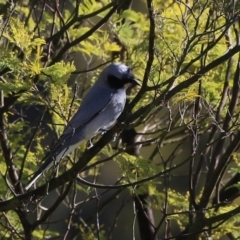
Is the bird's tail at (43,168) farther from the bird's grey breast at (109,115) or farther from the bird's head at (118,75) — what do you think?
the bird's head at (118,75)

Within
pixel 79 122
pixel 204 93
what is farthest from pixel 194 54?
pixel 79 122

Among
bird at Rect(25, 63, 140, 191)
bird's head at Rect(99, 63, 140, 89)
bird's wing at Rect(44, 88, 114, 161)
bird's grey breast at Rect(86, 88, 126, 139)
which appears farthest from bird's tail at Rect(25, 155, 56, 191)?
bird's head at Rect(99, 63, 140, 89)

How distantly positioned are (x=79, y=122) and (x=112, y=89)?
0.37 m

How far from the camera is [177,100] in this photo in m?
3.25

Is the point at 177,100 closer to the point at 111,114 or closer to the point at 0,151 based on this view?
the point at 111,114

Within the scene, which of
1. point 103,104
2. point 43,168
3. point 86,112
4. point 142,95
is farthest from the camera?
point 103,104

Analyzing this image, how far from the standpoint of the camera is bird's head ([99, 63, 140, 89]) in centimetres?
411

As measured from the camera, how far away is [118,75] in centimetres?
414

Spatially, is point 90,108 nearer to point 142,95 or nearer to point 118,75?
point 118,75

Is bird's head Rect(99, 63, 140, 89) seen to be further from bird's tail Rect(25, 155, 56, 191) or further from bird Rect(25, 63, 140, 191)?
bird's tail Rect(25, 155, 56, 191)

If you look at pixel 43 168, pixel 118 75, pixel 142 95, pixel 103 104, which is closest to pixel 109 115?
pixel 103 104

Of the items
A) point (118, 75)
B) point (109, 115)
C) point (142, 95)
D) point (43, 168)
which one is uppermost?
point (118, 75)

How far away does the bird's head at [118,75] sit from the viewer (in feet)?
13.5

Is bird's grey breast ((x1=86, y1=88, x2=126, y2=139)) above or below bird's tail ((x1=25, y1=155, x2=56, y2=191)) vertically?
above
